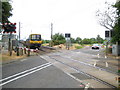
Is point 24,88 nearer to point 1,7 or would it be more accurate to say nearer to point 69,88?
point 69,88

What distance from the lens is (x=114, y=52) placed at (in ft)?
90.3

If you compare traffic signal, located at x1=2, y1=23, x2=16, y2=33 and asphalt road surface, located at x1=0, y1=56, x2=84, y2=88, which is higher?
traffic signal, located at x1=2, y1=23, x2=16, y2=33

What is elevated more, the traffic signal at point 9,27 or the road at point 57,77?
the traffic signal at point 9,27

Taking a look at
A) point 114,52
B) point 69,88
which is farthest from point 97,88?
point 114,52

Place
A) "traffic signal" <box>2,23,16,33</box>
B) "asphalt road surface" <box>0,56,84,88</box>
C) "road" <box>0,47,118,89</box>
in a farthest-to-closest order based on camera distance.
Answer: "traffic signal" <box>2,23,16,33</box> < "road" <box>0,47,118,89</box> < "asphalt road surface" <box>0,56,84,88</box>

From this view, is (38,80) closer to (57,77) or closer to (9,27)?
(57,77)

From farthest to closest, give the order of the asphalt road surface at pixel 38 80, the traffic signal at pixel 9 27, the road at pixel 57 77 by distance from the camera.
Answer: the traffic signal at pixel 9 27 → the road at pixel 57 77 → the asphalt road surface at pixel 38 80

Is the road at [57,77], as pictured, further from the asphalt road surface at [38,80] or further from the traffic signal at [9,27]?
the traffic signal at [9,27]

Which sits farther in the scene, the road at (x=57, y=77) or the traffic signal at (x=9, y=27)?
the traffic signal at (x=9, y=27)

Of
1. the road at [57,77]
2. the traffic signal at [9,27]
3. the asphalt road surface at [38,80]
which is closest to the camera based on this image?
the asphalt road surface at [38,80]

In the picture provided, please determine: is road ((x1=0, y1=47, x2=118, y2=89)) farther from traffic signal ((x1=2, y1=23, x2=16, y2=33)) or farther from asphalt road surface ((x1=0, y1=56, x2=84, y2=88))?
traffic signal ((x1=2, y1=23, x2=16, y2=33))

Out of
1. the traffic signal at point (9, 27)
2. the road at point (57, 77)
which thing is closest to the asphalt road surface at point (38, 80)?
the road at point (57, 77)

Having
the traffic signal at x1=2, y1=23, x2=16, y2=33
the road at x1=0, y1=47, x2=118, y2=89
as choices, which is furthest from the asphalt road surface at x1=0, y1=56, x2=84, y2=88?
the traffic signal at x1=2, y1=23, x2=16, y2=33

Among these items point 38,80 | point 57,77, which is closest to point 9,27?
point 57,77
